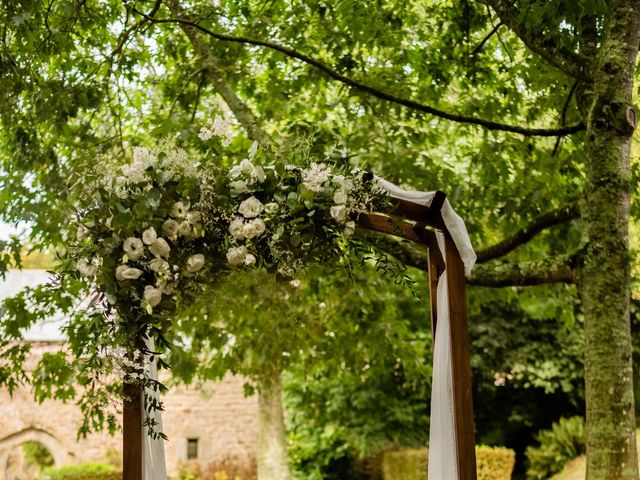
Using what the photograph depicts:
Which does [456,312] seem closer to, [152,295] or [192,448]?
[152,295]

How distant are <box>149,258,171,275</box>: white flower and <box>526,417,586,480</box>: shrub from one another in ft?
33.5

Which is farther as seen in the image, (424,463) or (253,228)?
(424,463)

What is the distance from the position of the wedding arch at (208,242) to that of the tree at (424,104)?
1.18 meters

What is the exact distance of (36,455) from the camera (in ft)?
53.2

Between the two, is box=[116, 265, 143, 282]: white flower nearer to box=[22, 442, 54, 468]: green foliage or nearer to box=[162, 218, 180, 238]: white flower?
box=[162, 218, 180, 238]: white flower

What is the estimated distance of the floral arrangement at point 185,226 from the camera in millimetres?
4031

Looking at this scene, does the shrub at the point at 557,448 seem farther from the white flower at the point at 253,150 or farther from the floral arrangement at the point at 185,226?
the white flower at the point at 253,150

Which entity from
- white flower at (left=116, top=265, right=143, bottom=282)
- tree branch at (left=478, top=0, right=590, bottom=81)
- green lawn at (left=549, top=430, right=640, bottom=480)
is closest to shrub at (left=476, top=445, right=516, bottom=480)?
green lawn at (left=549, top=430, right=640, bottom=480)

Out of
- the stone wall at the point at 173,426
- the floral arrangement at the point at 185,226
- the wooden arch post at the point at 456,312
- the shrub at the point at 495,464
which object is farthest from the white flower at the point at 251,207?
the stone wall at the point at 173,426

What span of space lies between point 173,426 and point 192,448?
0.58m

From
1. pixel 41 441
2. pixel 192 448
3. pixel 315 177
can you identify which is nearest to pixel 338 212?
pixel 315 177

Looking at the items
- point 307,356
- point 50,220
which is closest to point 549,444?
point 307,356

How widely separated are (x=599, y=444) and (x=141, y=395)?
276 cm

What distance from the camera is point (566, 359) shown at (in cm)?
1361
